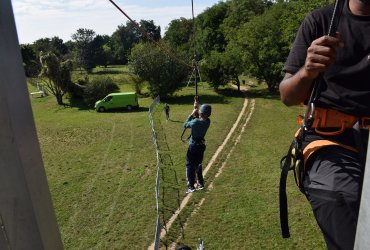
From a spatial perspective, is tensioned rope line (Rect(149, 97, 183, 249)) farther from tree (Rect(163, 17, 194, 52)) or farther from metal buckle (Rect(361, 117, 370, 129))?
tree (Rect(163, 17, 194, 52))

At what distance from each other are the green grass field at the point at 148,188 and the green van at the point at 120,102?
6626 mm

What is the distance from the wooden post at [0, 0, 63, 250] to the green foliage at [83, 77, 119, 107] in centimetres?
3586

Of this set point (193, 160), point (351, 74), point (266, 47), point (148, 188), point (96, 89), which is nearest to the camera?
point (351, 74)

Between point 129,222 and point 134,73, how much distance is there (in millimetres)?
27817

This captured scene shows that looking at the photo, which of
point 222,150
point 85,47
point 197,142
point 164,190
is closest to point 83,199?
point 164,190

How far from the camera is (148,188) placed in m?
12.1

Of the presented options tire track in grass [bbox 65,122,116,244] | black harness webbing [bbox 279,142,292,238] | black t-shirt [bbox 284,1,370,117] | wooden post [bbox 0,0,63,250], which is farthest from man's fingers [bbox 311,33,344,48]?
tire track in grass [bbox 65,122,116,244]

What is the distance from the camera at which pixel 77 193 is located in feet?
40.2

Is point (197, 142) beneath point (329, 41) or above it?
beneath

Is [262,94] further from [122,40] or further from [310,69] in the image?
[122,40]

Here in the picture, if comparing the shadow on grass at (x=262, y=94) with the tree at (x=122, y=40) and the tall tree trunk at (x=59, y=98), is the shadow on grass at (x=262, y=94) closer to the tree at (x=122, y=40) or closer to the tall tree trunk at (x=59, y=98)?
the tall tree trunk at (x=59, y=98)

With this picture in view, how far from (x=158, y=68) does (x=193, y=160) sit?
2510 centimetres

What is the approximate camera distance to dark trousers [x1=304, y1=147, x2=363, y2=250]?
6.07 ft

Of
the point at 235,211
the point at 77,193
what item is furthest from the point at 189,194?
the point at 77,193
